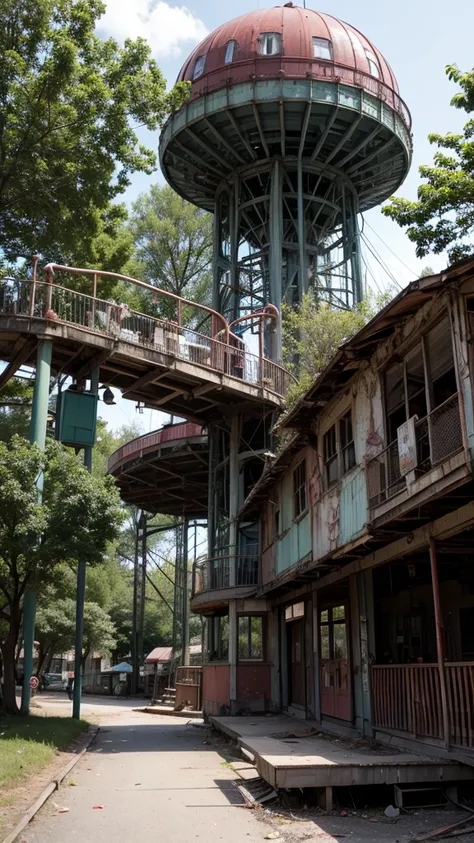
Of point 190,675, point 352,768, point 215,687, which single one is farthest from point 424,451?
point 190,675

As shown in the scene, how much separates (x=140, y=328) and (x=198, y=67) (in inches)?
568

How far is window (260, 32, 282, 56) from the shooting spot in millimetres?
29250

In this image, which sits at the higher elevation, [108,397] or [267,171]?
[267,171]

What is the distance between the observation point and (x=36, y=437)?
61.1 ft

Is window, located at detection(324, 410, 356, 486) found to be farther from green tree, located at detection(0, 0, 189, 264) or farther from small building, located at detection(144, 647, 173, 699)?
small building, located at detection(144, 647, 173, 699)

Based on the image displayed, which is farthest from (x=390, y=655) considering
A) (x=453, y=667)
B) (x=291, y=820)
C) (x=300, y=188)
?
(x=300, y=188)

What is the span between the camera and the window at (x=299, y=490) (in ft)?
56.0

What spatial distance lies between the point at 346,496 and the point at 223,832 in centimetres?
609

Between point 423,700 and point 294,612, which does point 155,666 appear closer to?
point 294,612

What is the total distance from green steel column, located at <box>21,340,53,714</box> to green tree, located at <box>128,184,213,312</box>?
24418mm

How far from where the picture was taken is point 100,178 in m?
18.9

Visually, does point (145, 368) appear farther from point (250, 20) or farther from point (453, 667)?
point (250, 20)

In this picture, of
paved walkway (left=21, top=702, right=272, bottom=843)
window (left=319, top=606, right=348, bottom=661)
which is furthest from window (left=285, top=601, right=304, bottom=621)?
paved walkway (left=21, top=702, right=272, bottom=843)

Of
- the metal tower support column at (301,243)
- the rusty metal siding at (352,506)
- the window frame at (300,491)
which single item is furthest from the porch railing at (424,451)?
the metal tower support column at (301,243)
